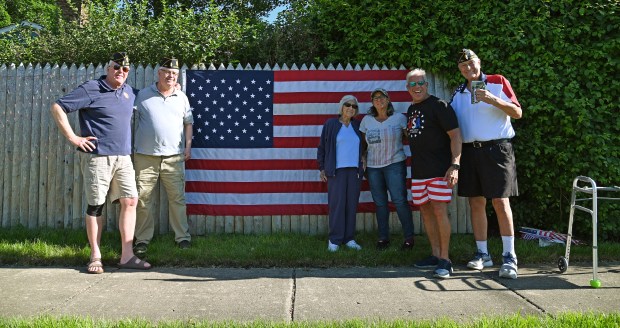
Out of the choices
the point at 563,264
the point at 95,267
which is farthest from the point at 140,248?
the point at 563,264

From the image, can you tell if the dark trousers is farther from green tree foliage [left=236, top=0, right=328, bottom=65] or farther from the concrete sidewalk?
green tree foliage [left=236, top=0, right=328, bottom=65]

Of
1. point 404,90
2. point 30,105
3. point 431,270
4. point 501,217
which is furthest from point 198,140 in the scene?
point 501,217

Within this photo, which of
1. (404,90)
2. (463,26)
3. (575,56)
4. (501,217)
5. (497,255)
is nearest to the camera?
(501,217)

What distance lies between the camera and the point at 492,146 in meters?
4.89

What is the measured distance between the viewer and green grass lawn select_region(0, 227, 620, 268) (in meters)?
5.31

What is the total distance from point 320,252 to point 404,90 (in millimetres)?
2560

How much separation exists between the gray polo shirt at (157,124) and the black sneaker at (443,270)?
3.23 m

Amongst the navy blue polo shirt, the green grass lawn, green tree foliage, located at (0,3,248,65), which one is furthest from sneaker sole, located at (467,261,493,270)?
green tree foliage, located at (0,3,248,65)

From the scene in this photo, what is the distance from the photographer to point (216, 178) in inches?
259

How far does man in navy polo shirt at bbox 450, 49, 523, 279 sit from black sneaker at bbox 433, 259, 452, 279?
1.24ft

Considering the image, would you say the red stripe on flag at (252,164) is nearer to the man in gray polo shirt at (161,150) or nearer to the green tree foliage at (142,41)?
the man in gray polo shirt at (161,150)

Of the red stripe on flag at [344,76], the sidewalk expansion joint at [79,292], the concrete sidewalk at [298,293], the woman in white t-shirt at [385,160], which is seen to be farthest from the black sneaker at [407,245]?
the sidewalk expansion joint at [79,292]

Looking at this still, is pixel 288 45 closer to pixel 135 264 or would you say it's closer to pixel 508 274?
pixel 135 264

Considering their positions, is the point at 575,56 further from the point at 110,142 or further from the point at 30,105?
the point at 30,105
